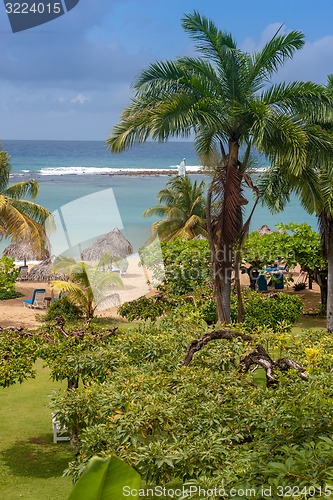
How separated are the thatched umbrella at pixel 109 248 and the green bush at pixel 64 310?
25.6 ft

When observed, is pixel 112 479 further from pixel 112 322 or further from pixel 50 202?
pixel 50 202

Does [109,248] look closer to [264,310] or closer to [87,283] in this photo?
[87,283]

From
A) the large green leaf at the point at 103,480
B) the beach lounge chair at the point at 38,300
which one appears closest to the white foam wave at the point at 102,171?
the beach lounge chair at the point at 38,300

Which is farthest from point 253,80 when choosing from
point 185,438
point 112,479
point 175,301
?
point 112,479

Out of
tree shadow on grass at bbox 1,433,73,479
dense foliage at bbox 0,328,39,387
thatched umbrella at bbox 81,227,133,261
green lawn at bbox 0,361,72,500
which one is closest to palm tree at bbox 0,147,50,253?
thatched umbrella at bbox 81,227,133,261

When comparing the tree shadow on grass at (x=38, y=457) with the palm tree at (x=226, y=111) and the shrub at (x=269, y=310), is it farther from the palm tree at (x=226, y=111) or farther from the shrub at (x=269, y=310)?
the shrub at (x=269, y=310)

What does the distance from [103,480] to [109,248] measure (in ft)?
91.8

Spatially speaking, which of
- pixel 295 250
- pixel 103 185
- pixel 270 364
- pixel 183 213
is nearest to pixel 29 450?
pixel 270 364

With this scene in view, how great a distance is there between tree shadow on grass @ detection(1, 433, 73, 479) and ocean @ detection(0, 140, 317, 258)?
20.9m

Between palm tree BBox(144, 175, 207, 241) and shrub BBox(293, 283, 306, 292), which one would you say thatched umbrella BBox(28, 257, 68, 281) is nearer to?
palm tree BBox(144, 175, 207, 241)

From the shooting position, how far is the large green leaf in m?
2.67

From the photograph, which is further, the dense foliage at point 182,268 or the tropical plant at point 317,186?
the dense foliage at point 182,268

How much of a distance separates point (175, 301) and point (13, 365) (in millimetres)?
6343

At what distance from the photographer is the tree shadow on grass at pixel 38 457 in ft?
34.6
